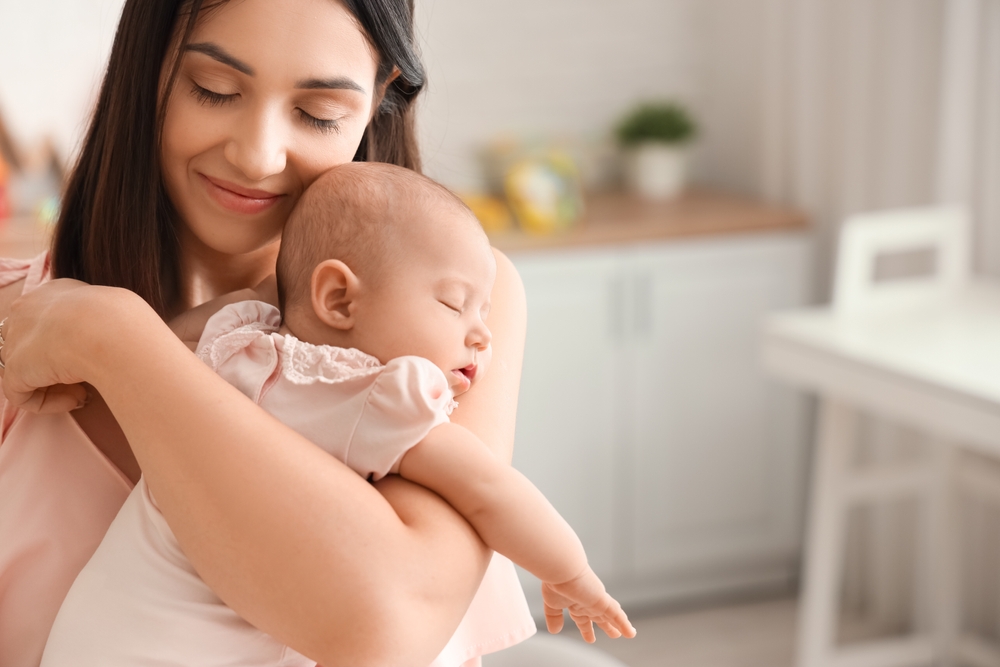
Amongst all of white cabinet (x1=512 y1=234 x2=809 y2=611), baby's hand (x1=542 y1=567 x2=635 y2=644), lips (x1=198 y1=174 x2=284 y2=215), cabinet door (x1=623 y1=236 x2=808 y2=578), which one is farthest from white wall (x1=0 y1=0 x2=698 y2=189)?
baby's hand (x1=542 y1=567 x2=635 y2=644)

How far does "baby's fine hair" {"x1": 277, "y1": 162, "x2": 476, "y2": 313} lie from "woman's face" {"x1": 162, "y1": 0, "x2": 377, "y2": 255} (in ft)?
0.15

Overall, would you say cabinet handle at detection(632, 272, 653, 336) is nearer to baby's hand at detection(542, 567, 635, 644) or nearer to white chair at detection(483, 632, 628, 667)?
white chair at detection(483, 632, 628, 667)

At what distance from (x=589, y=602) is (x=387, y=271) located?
35 cm

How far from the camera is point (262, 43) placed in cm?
98

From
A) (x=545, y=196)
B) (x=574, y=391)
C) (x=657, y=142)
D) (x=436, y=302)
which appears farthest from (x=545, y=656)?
(x=657, y=142)

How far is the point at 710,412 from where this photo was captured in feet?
10.3

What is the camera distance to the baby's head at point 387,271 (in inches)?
38.3

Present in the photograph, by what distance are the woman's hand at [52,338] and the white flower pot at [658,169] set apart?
2.62m

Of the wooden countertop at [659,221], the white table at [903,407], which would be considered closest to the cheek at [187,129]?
the white table at [903,407]

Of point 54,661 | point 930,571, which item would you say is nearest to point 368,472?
point 54,661

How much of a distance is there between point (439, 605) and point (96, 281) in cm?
54

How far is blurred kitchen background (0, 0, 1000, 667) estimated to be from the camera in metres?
2.78

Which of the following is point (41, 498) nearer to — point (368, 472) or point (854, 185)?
point (368, 472)

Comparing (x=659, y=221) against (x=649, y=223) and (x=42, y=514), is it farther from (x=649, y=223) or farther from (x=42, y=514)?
(x=42, y=514)
